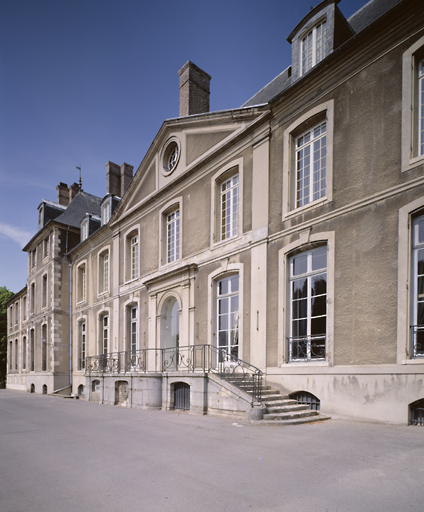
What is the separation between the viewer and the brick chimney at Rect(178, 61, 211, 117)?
587 inches

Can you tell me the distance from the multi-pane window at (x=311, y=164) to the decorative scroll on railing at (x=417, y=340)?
3783 mm

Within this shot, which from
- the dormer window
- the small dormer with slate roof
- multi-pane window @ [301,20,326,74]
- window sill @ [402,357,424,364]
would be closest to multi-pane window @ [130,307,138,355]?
the dormer window

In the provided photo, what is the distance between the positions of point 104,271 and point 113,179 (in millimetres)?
5540

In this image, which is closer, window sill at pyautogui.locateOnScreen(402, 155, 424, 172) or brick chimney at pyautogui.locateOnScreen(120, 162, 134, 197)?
window sill at pyautogui.locateOnScreen(402, 155, 424, 172)

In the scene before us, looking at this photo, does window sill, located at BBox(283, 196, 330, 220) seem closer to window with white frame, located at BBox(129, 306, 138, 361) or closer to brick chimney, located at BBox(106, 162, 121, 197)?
window with white frame, located at BBox(129, 306, 138, 361)

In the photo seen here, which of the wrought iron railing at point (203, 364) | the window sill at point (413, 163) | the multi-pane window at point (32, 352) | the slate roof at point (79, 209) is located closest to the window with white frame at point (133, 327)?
the wrought iron railing at point (203, 364)

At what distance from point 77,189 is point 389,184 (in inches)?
979

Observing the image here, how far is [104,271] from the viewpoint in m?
20.1

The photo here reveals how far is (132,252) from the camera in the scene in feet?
58.6

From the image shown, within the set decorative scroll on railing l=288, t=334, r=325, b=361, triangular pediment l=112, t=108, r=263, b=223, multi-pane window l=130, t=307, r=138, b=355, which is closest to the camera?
decorative scroll on railing l=288, t=334, r=325, b=361

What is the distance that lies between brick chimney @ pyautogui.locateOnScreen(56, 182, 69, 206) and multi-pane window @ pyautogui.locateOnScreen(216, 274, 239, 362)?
20.7m

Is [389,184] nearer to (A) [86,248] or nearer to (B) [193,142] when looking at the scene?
(B) [193,142]

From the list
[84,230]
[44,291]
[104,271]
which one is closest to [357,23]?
[104,271]

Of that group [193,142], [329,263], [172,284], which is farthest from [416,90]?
[172,284]
